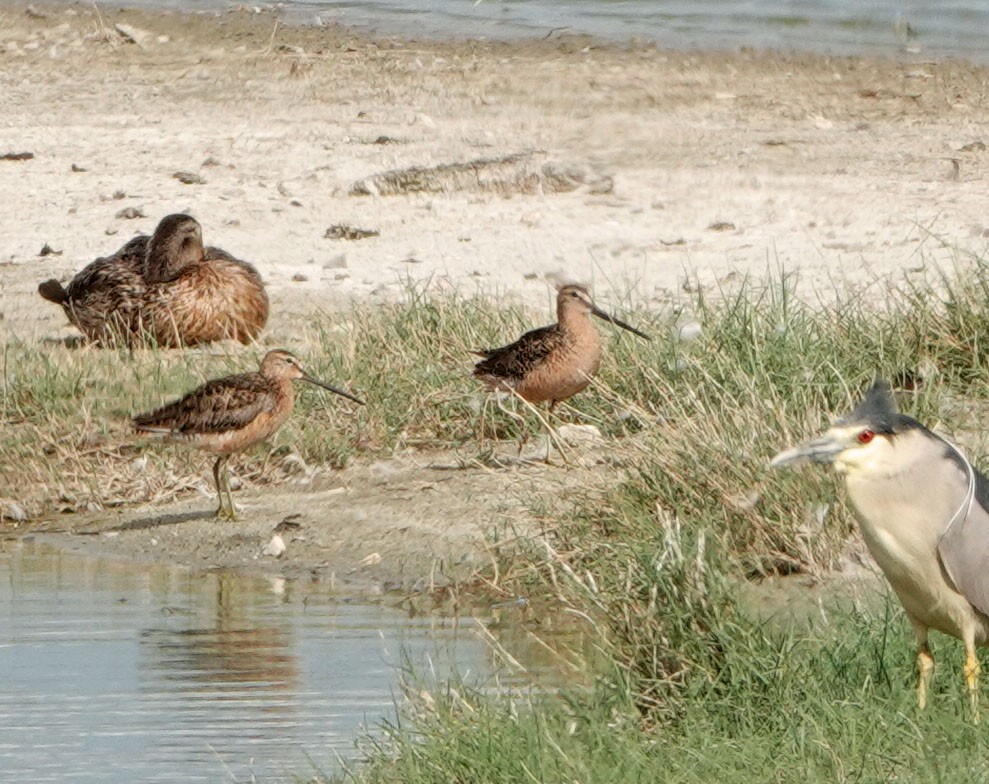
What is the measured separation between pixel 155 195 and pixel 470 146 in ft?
7.77

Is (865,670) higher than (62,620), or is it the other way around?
(865,670)

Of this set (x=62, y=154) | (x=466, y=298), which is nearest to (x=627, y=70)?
(x=62, y=154)

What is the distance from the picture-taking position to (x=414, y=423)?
9.66 metres

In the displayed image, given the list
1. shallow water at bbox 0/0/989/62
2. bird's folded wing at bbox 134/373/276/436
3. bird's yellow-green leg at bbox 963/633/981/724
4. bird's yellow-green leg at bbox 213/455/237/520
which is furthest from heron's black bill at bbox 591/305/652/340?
shallow water at bbox 0/0/989/62

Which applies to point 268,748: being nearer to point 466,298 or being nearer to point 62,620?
point 62,620

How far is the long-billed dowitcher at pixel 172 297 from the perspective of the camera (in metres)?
11.4

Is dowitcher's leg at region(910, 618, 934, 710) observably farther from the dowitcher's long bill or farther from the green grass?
the dowitcher's long bill

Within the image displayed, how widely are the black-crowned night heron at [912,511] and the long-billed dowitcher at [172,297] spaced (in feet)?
21.1

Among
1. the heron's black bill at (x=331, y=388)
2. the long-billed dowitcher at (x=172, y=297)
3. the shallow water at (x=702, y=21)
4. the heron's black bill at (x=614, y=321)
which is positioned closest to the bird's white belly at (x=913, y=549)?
the heron's black bill at (x=614, y=321)

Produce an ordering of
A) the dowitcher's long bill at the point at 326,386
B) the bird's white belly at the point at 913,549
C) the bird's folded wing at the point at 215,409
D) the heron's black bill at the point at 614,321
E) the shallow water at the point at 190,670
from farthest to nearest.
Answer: the dowitcher's long bill at the point at 326,386 → the heron's black bill at the point at 614,321 → the bird's folded wing at the point at 215,409 → the shallow water at the point at 190,670 → the bird's white belly at the point at 913,549

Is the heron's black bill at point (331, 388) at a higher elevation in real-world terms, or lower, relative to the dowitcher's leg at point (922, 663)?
lower

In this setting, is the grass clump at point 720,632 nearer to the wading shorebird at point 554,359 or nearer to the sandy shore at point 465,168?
the wading shorebird at point 554,359

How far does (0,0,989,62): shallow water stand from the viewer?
1917 centimetres

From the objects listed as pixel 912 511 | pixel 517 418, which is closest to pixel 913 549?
pixel 912 511
